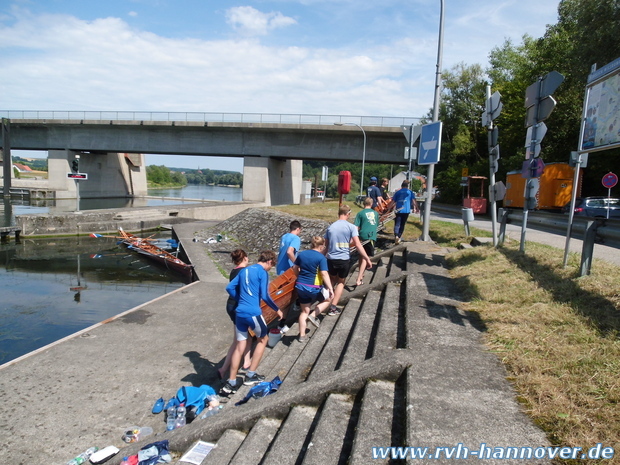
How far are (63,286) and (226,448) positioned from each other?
34.2ft

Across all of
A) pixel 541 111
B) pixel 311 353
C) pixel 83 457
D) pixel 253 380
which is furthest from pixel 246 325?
pixel 541 111

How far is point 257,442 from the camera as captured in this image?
→ 3.51 m

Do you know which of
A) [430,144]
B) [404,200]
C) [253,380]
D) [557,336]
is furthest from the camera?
[430,144]

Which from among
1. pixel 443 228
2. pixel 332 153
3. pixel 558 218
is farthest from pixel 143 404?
pixel 332 153

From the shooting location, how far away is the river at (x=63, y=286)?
8.11 m

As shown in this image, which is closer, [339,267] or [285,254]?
[339,267]

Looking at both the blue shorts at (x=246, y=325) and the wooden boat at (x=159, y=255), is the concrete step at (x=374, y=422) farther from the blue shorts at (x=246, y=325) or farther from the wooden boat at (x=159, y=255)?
the wooden boat at (x=159, y=255)

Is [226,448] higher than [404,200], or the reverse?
[404,200]

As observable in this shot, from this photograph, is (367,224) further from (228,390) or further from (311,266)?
(228,390)

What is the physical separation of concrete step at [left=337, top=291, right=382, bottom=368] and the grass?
1312mm

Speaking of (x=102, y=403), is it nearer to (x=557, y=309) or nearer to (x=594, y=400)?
(x=594, y=400)

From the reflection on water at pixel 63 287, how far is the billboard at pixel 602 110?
9.31 m

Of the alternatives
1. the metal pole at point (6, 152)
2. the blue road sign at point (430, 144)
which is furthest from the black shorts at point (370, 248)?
the metal pole at point (6, 152)

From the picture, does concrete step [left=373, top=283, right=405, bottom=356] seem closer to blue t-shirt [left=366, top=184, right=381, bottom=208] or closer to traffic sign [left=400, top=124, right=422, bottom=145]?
blue t-shirt [left=366, top=184, right=381, bottom=208]
